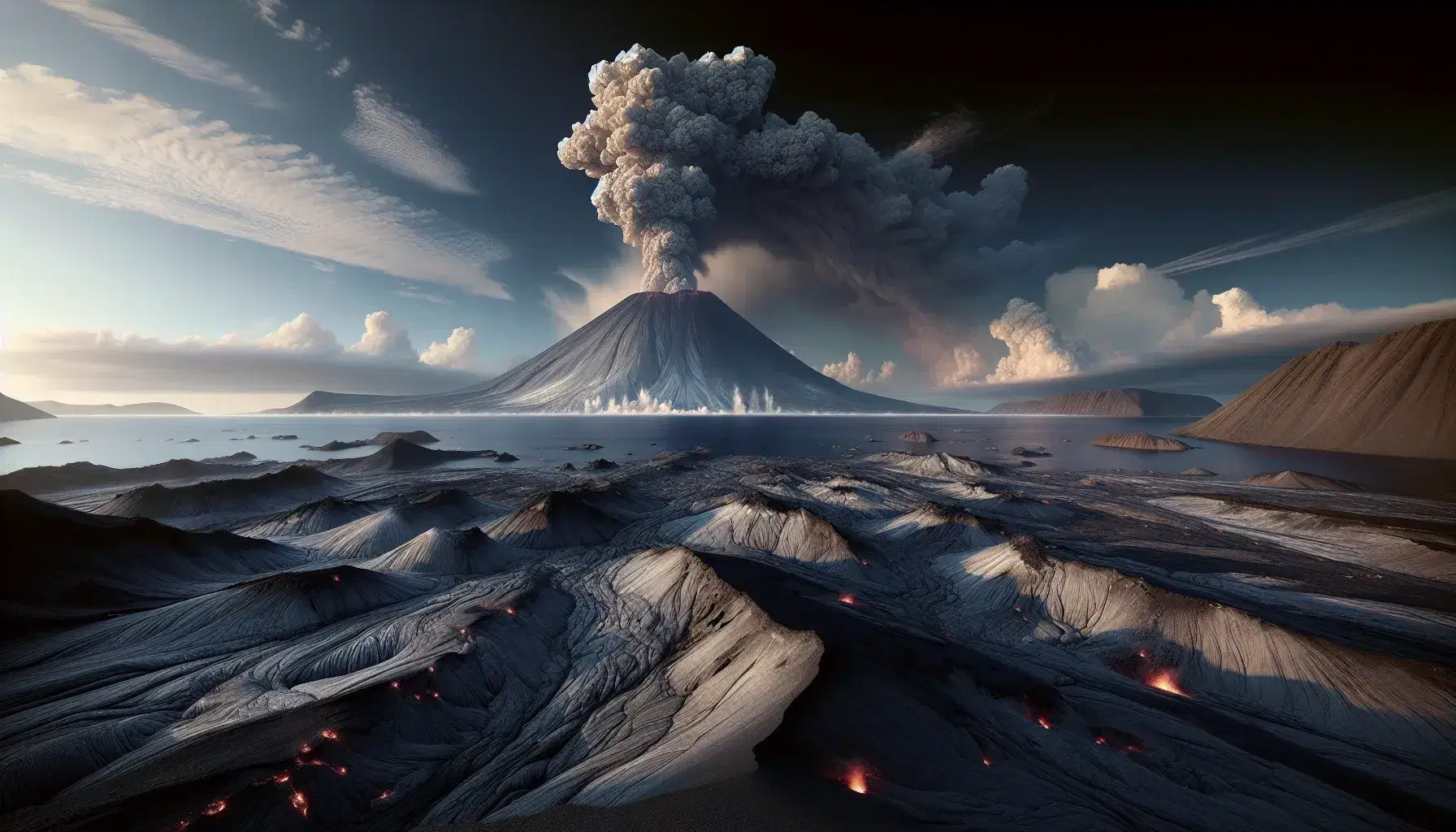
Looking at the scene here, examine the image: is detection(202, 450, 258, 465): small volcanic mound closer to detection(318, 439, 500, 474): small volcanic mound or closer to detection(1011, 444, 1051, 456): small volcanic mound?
detection(318, 439, 500, 474): small volcanic mound

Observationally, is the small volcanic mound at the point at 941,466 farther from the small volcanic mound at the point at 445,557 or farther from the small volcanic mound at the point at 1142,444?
the small volcanic mound at the point at 1142,444

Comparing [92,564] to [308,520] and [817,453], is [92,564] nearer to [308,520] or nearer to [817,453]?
[308,520]

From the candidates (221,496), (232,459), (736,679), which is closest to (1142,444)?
(736,679)

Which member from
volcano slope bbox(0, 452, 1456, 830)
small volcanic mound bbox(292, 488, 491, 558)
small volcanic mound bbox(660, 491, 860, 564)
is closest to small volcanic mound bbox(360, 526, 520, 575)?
volcano slope bbox(0, 452, 1456, 830)

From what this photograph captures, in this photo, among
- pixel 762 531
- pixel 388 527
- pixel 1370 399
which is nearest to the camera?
pixel 762 531

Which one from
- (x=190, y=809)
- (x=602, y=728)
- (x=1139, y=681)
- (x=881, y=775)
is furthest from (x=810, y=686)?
(x=1139, y=681)

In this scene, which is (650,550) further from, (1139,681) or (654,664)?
(1139,681)
